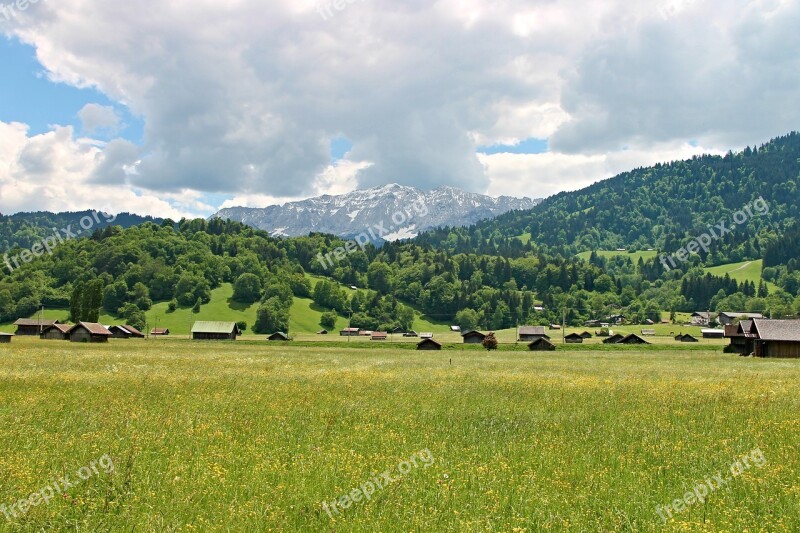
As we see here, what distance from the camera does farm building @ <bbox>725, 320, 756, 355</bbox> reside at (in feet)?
265

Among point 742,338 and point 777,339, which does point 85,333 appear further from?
point 742,338

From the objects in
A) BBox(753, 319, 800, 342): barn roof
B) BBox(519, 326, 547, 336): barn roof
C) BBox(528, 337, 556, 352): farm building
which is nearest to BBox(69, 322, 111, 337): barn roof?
BBox(528, 337, 556, 352): farm building

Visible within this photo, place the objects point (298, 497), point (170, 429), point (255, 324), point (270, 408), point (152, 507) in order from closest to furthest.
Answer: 1. point (152, 507)
2. point (298, 497)
3. point (170, 429)
4. point (270, 408)
5. point (255, 324)

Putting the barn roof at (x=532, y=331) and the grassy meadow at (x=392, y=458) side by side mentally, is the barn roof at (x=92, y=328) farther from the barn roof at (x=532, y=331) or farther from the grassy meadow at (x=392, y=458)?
the barn roof at (x=532, y=331)

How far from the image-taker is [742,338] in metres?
90.6

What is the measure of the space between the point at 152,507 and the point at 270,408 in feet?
32.9

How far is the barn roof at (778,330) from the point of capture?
71.6 metres

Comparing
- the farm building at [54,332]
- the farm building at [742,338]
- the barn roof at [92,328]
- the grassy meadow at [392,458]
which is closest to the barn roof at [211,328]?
the farm building at [54,332]

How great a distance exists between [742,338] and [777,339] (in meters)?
19.8

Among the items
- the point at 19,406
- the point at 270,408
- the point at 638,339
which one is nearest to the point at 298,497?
the point at 270,408

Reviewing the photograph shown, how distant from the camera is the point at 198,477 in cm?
1093

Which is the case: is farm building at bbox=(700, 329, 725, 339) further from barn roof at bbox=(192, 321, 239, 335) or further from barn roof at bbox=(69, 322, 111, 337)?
barn roof at bbox=(69, 322, 111, 337)

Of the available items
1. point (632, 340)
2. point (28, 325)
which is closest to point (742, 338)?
point (632, 340)

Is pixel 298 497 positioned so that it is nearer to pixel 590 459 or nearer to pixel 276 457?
pixel 276 457
